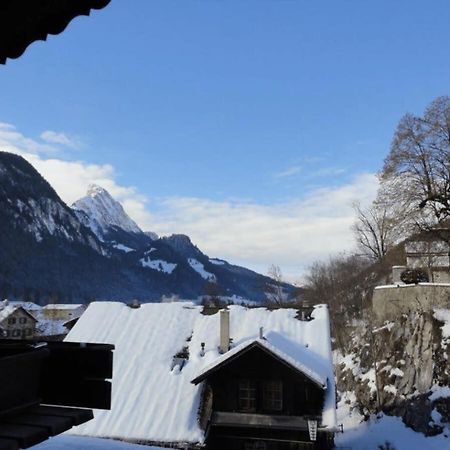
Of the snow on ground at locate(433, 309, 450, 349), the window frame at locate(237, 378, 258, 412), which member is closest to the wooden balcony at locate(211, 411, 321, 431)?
the window frame at locate(237, 378, 258, 412)

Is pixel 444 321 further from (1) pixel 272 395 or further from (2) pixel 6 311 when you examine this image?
(2) pixel 6 311

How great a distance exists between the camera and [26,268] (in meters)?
178

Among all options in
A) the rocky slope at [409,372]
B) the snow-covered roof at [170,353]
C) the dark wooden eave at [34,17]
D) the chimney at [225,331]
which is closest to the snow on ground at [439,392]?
the rocky slope at [409,372]

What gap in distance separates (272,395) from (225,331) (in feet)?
9.91

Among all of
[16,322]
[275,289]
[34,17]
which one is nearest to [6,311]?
[16,322]

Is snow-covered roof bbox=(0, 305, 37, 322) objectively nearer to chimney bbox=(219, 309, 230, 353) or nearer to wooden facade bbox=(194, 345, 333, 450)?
chimney bbox=(219, 309, 230, 353)

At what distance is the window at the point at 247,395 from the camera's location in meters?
17.8

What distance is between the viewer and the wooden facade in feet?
55.7

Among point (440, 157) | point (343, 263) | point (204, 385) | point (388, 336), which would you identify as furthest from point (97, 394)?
point (343, 263)

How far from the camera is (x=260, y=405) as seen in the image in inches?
698

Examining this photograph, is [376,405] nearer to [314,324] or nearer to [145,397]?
[314,324]

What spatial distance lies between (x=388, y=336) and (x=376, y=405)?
442 cm

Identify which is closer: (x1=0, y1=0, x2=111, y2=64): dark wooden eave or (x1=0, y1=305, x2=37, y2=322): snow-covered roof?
(x1=0, y1=0, x2=111, y2=64): dark wooden eave

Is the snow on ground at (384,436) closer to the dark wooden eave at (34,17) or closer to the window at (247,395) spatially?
the window at (247,395)
